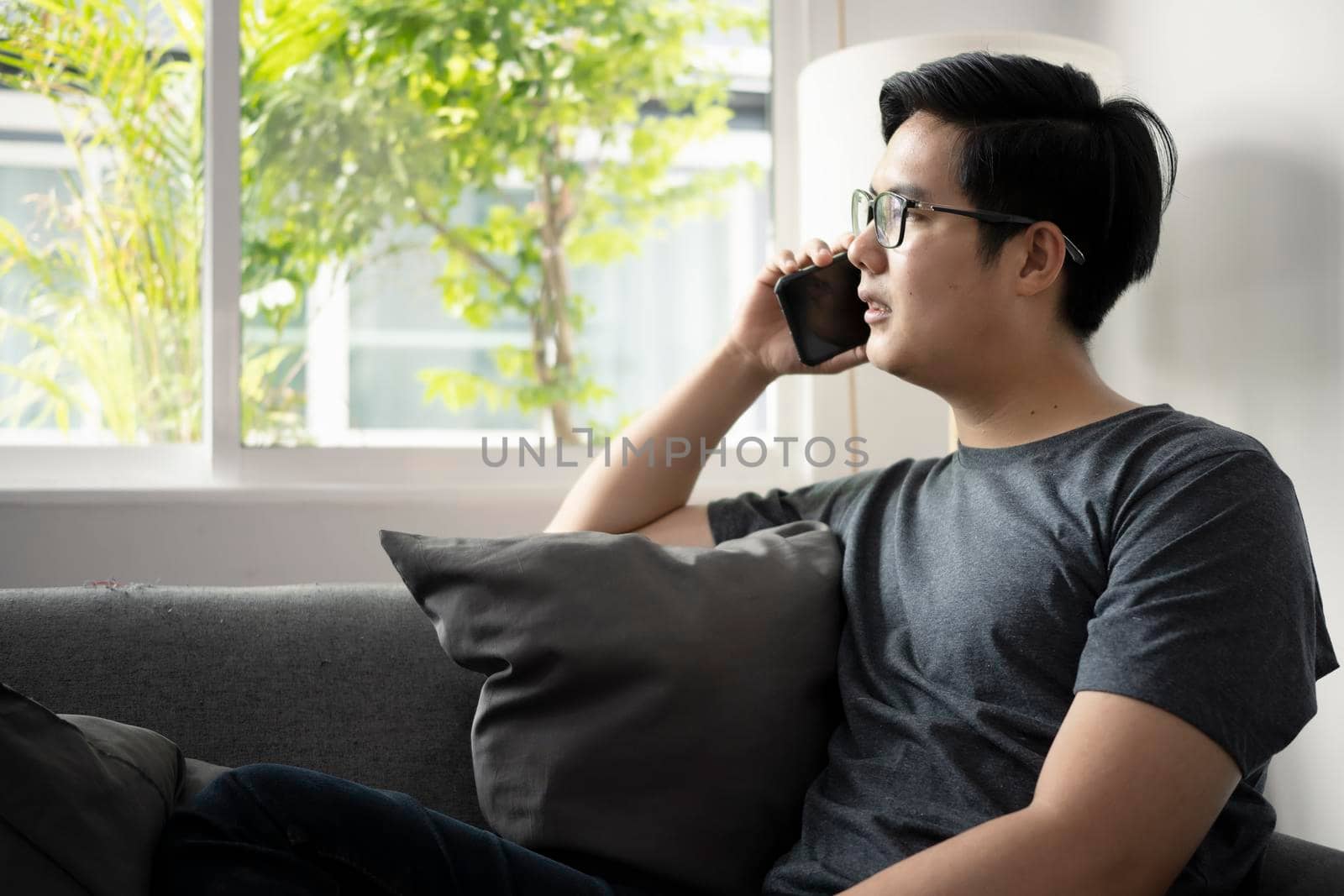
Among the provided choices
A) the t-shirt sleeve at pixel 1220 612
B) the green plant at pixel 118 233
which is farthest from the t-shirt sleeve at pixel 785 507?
the green plant at pixel 118 233

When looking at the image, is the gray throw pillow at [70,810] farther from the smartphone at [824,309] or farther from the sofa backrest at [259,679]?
the smartphone at [824,309]

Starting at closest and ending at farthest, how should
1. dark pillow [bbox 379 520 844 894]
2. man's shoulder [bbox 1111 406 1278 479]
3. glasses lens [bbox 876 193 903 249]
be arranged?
1. man's shoulder [bbox 1111 406 1278 479]
2. dark pillow [bbox 379 520 844 894]
3. glasses lens [bbox 876 193 903 249]

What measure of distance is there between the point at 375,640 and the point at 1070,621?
29.8 inches

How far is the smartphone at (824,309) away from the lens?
157 centimetres

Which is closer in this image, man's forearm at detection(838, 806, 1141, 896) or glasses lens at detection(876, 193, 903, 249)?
man's forearm at detection(838, 806, 1141, 896)

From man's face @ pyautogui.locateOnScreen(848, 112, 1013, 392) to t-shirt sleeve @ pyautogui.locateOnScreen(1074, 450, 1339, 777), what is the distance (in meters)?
0.31

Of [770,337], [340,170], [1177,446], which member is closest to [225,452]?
[340,170]

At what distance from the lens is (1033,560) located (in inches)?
45.1

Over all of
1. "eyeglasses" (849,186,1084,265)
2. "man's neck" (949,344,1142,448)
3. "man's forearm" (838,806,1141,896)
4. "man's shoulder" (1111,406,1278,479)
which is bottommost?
"man's forearm" (838,806,1141,896)

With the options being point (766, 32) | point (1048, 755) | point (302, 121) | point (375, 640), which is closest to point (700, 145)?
point (766, 32)

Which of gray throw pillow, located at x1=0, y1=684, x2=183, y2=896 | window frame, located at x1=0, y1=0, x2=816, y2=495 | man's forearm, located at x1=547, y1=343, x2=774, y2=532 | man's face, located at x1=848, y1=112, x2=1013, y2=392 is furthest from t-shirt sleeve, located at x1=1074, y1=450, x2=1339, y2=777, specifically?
window frame, located at x1=0, y1=0, x2=816, y2=495

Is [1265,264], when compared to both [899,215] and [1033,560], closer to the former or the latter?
[899,215]

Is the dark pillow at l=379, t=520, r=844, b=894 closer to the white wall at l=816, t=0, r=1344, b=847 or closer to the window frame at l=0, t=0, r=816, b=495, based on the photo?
the white wall at l=816, t=0, r=1344, b=847

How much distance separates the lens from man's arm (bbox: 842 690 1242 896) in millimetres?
930
